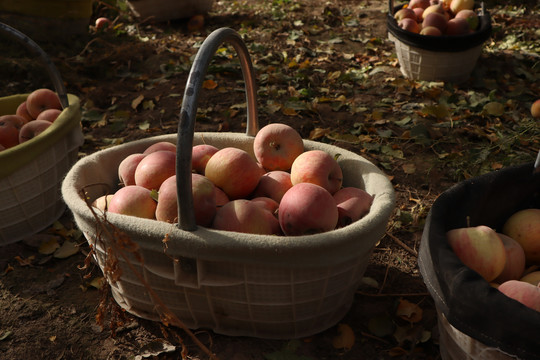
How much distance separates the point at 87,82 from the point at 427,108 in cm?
290

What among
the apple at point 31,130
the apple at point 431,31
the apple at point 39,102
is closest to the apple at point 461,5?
the apple at point 431,31

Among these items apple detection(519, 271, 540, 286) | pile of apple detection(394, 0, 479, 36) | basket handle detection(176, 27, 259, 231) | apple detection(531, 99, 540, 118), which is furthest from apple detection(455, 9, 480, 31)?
basket handle detection(176, 27, 259, 231)

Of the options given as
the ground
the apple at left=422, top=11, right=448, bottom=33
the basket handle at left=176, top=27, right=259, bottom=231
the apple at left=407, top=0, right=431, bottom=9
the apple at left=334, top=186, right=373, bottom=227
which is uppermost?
the basket handle at left=176, top=27, right=259, bottom=231

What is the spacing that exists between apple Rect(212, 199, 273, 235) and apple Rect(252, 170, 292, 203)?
23 centimetres

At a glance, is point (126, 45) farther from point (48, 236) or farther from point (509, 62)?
point (509, 62)

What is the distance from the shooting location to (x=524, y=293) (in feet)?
4.46

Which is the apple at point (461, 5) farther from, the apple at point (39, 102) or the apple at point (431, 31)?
the apple at point (39, 102)

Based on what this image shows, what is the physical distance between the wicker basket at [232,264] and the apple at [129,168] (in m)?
0.14

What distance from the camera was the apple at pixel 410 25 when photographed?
384cm

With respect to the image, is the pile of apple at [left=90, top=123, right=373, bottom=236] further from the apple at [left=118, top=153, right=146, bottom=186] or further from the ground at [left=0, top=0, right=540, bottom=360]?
the ground at [left=0, top=0, right=540, bottom=360]

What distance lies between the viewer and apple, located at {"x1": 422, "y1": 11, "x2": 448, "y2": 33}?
378cm

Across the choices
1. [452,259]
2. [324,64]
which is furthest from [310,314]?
[324,64]

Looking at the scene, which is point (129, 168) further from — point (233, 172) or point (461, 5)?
point (461, 5)

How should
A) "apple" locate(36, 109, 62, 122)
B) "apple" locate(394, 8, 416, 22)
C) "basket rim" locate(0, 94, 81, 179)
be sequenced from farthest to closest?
"apple" locate(394, 8, 416, 22)
"apple" locate(36, 109, 62, 122)
"basket rim" locate(0, 94, 81, 179)
